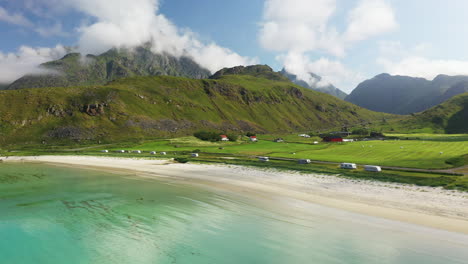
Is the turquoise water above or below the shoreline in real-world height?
below

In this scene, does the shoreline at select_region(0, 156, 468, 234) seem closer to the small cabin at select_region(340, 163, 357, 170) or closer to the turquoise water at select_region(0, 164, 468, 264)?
the turquoise water at select_region(0, 164, 468, 264)

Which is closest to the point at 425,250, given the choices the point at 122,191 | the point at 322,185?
the point at 322,185

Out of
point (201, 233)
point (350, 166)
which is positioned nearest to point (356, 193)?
point (350, 166)

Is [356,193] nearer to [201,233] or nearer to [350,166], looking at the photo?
[350,166]

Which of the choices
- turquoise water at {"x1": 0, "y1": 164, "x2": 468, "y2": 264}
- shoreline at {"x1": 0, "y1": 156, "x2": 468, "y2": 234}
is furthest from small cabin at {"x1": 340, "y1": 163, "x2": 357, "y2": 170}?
turquoise water at {"x1": 0, "y1": 164, "x2": 468, "y2": 264}

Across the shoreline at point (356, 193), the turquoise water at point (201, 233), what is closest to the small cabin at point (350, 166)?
the shoreline at point (356, 193)

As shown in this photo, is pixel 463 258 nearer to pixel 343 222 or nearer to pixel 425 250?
pixel 425 250

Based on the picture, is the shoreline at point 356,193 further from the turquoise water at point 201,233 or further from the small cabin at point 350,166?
the small cabin at point 350,166
